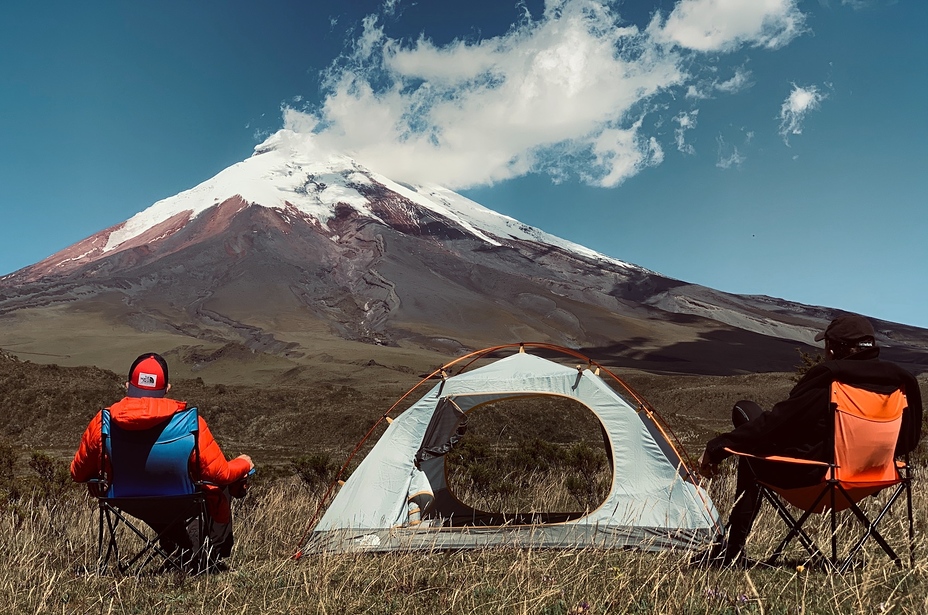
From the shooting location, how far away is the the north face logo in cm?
381

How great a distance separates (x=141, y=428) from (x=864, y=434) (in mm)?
3689

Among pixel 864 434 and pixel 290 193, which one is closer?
pixel 864 434

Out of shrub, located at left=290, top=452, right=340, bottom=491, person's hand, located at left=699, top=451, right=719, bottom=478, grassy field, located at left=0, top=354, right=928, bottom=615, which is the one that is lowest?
shrub, located at left=290, top=452, right=340, bottom=491

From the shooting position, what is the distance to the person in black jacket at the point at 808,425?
11.8 feet

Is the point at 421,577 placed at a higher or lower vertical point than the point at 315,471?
higher

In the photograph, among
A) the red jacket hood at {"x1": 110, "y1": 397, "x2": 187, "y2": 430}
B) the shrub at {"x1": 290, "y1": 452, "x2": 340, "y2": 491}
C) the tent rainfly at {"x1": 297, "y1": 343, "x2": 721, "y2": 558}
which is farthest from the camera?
the shrub at {"x1": 290, "y1": 452, "x2": 340, "y2": 491}

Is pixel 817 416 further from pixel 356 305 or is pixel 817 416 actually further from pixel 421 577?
pixel 356 305

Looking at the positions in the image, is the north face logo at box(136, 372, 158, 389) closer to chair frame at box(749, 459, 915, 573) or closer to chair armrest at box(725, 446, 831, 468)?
chair armrest at box(725, 446, 831, 468)

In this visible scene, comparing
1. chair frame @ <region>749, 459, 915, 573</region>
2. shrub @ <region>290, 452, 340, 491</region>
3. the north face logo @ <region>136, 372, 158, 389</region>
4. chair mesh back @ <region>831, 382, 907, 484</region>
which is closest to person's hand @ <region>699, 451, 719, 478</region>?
chair frame @ <region>749, 459, 915, 573</region>

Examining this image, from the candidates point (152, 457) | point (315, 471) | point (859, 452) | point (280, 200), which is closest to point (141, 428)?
point (152, 457)

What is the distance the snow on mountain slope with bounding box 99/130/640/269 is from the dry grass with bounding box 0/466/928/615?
5925 inches

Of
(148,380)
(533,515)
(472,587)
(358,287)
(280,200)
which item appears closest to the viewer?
(472,587)

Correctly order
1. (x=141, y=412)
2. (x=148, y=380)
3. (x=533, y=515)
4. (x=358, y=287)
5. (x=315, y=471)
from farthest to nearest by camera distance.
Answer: (x=358, y=287)
(x=315, y=471)
(x=533, y=515)
(x=148, y=380)
(x=141, y=412)

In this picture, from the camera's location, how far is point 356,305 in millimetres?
103500
